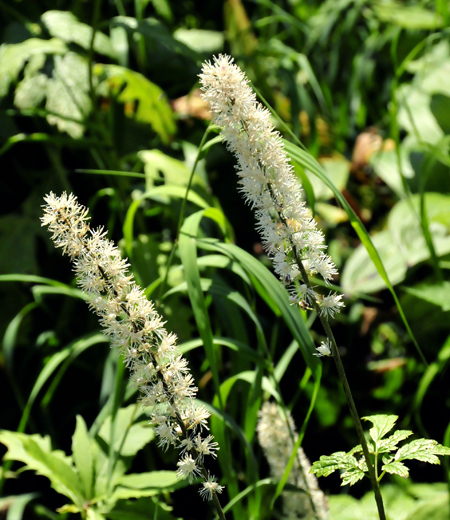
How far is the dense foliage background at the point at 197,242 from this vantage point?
1575 millimetres

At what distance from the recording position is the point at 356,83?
2.76 m

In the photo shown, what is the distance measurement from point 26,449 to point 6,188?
4.69ft

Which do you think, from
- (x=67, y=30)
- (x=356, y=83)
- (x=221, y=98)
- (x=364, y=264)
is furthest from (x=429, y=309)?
(x=67, y=30)

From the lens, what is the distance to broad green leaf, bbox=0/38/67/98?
189cm

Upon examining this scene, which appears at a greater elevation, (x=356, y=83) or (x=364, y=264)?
(x=356, y=83)

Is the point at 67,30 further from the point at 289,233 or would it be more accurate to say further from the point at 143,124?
the point at 289,233

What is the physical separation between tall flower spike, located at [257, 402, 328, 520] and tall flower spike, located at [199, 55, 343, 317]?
0.55 metres

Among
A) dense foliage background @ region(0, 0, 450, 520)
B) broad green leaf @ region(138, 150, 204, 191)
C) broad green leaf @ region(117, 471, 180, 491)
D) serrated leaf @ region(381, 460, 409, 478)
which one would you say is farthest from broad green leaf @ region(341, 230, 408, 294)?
serrated leaf @ region(381, 460, 409, 478)

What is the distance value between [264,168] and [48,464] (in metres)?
0.96

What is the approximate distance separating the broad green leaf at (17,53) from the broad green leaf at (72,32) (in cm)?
11

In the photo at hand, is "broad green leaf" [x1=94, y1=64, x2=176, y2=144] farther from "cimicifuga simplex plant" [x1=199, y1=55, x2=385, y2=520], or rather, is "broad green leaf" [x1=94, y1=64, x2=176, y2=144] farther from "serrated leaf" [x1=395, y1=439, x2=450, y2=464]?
"serrated leaf" [x1=395, y1=439, x2=450, y2=464]

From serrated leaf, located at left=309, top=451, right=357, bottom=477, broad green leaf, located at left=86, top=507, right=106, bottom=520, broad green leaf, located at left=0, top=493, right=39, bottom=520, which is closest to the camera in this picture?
serrated leaf, located at left=309, top=451, right=357, bottom=477

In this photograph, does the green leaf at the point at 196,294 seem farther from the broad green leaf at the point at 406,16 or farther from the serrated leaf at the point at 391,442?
the broad green leaf at the point at 406,16

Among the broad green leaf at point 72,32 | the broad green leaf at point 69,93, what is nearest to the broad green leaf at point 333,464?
the broad green leaf at point 69,93
